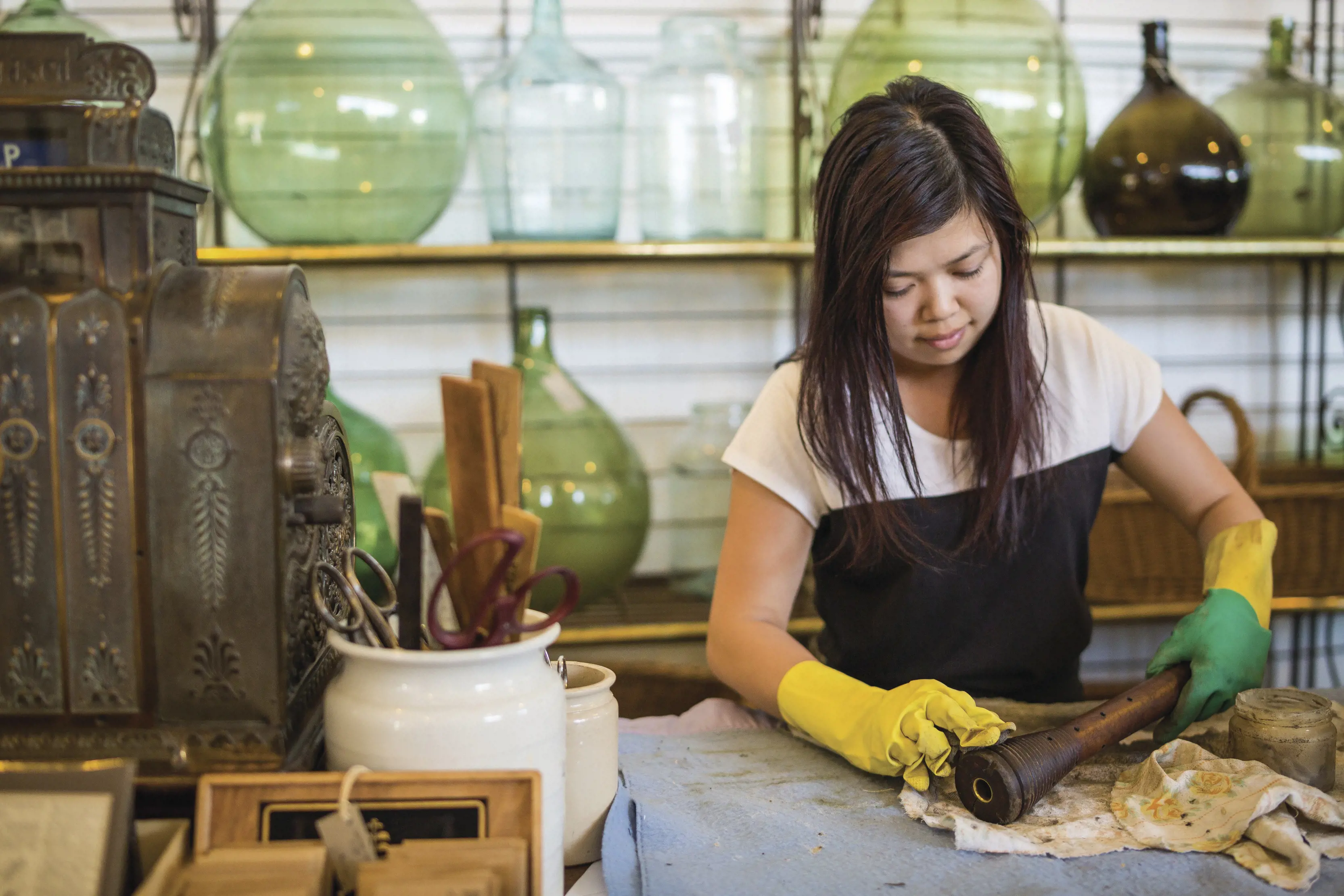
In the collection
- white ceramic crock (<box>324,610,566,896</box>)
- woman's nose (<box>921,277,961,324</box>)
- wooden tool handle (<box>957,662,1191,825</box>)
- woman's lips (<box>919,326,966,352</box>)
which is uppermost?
woman's nose (<box>921,277,961,324</box>)

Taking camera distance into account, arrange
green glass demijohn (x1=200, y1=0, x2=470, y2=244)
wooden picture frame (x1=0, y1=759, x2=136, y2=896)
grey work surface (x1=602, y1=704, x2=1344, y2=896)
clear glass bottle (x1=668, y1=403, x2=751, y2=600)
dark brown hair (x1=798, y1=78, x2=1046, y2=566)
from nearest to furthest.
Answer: wooden picture frame (x1=0, y1=759, x2=136, y2=896) → grey work surface (x1=602, y1=704, x2=1344, y2=896) → dark brown hair (x1=798, y1=78, x2=1046, y2=566) → green glass demijohn (x1=200, y1=0, x2=470, y2=244) → clear glass bottle (x1=668, y1=403, x2=751, y2=600)

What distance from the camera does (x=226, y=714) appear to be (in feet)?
2.39

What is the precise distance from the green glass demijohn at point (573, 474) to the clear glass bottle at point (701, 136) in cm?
30

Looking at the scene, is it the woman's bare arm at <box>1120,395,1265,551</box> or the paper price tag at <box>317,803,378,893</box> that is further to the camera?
the woman's bare arm at <box>1120,395,1265,551</box>

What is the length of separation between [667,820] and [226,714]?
1.04 ft

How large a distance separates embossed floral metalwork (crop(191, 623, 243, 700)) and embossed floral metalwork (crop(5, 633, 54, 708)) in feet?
0.30

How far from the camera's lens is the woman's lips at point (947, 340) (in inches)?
45.8

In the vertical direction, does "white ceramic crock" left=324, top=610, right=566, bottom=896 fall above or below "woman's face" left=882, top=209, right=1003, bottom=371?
below

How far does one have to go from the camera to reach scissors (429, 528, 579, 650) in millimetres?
660

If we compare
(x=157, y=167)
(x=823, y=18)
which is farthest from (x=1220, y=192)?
(x=157, y=167)

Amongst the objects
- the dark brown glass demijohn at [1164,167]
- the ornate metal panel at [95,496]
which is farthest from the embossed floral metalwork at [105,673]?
the dark brown glass demijohn at [1164,167]

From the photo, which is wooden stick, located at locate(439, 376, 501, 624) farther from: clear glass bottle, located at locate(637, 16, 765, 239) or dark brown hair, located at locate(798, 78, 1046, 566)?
clear glass bottle, located at locate(637, 16, 765, 239)

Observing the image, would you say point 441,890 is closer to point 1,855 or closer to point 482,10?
point 1,855

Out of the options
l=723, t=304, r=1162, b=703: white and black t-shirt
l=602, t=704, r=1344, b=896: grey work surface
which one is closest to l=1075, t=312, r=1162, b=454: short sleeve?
l=723, t=304, r=1162, b=703: white and black t-shirt
